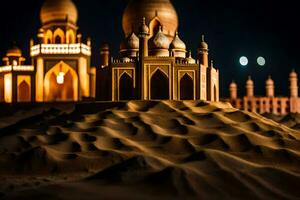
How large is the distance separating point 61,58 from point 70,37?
2667 millimetres

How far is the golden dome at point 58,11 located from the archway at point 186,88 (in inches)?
543

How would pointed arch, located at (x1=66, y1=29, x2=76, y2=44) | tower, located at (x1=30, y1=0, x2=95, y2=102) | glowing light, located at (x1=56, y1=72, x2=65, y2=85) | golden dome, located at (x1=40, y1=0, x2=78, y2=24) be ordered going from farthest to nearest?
1. golden dome, located at (x1=40, y1=0, x2=78, y2=24)
2. pointed arch, located at (x1=66, y1=29, x2=76, y2=44)
3. tower, located at (x1=30, y1=0, x2=95, y2=102)
4. glowing light, located at (x1=56, y1=72, x2=65, y2=85)

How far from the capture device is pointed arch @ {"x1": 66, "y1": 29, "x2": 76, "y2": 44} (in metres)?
36.8

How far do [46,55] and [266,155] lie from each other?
22.1 meters

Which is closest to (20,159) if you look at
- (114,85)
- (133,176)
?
(133,176)

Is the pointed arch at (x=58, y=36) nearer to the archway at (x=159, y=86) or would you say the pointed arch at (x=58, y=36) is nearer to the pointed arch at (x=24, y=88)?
the pointed arch at (x=24, y=88)

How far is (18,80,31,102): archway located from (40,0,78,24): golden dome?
5.44 metres

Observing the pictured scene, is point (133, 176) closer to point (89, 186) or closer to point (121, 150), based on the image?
point (89, 186)

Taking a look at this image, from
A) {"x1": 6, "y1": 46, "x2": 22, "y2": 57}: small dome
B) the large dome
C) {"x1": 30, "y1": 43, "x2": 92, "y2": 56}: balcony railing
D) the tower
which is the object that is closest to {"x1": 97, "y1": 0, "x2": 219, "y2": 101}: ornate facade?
the large dome

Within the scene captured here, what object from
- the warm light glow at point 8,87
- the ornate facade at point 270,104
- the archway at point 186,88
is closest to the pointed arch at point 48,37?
the warm light glow at point 8,87

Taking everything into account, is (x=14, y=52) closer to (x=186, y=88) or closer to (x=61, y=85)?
(x=61, y=85)

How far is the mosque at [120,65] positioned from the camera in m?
26.8

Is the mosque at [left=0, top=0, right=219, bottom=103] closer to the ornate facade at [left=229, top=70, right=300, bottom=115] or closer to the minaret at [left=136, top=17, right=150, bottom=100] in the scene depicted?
the minaret at [left=136, top=17, right=150, bottom=100]

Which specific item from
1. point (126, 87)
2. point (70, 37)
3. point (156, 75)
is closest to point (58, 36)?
point (70, 37)
